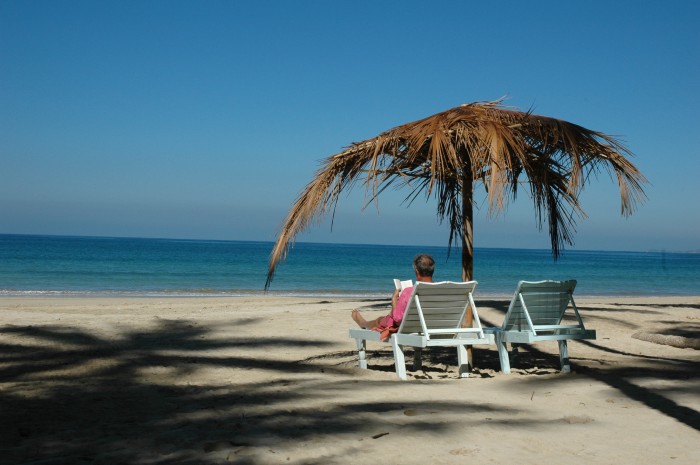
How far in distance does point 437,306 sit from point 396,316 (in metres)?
0.46

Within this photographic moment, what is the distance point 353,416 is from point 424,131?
2.88 meters

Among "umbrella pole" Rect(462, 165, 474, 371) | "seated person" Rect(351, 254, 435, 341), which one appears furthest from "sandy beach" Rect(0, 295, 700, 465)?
"umbrella pole" Rect(462, 165, 474, 371)

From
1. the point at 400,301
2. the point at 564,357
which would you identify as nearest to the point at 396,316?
the point at 400,301

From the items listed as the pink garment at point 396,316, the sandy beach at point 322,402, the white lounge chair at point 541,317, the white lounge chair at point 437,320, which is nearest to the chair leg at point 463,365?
the white lounge chair at point 437,320

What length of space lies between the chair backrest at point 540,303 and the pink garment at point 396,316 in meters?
0.93

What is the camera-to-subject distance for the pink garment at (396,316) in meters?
6.86

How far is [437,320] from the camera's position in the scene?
21.8 feet

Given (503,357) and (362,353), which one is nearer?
(503,357)

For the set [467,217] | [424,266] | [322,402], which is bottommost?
[322,402]

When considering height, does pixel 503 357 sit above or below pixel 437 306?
below

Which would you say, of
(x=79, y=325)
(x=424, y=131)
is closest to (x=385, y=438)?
(x=424, y=131)

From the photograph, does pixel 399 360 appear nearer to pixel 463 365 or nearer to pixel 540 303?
pixel 463 365

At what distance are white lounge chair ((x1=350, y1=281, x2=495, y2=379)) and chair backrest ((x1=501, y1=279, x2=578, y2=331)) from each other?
0.40 metres

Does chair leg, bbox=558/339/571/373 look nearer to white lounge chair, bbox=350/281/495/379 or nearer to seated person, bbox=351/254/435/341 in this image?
white lounge chair, bbox=350/281/495/379
